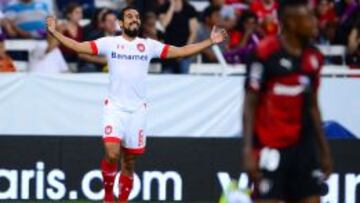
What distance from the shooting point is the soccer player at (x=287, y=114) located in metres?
9.51

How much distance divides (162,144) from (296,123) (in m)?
7.02

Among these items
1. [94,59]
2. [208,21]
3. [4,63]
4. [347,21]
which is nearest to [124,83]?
[94,59]

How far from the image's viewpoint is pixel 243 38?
19.5 metres

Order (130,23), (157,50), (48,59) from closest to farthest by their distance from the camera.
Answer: (130,23) → (157,50) → (48,59)

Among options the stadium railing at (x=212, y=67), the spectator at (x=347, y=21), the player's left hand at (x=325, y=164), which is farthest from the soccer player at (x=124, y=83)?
the spectator at (x=347, y=21)

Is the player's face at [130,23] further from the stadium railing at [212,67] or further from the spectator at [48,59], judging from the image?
the spectator at [48,59]

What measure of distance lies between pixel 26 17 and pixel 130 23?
5.05 metres

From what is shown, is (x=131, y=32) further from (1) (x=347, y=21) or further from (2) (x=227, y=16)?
(1) (x=347, y=21)

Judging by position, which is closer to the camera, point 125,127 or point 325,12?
point 125,127

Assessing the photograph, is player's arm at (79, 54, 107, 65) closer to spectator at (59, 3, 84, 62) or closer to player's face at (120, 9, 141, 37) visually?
spectator at (59, 3, 84, 62)

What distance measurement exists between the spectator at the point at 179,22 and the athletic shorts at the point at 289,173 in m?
9.43

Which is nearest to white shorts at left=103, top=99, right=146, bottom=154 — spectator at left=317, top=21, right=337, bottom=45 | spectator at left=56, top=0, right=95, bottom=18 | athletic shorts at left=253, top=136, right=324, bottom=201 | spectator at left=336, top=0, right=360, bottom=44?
athletic shorts at left=253, top=136, right=324, bottom=201

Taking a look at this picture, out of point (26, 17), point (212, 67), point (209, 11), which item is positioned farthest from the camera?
point (209, 11)

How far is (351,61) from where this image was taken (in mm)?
19484
